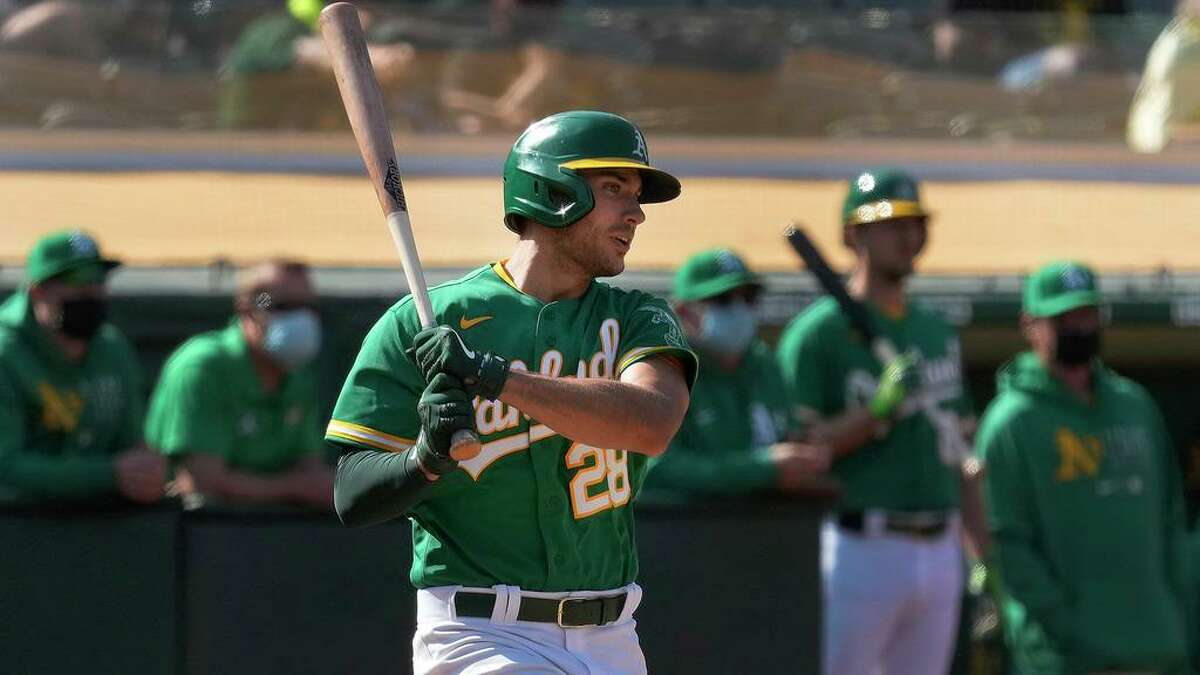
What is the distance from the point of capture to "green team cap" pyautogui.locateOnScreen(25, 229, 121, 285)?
5.82m

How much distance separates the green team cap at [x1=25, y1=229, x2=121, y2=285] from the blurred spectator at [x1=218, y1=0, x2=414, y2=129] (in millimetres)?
2820

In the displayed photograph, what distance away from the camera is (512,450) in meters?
3.34

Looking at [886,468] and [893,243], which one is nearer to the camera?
→ [886,468]

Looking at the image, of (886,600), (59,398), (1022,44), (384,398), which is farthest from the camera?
(1022,44)

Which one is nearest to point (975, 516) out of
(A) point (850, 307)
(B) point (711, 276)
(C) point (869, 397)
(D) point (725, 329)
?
(C) point (869, 397)

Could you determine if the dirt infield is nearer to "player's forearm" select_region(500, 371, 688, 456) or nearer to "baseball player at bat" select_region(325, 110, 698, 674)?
"baseball player at bat" select_region(325, 110, 698, 674)

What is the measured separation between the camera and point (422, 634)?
336 centimetres

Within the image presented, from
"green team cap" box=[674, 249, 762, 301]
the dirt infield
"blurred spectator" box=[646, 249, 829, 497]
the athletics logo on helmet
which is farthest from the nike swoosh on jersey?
the dirt infield

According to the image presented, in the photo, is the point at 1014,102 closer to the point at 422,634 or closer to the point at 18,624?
the point at 18,624

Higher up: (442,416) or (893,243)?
(893,243)

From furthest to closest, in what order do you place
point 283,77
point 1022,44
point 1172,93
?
point 1022,44
point 1172,93
point 283,77

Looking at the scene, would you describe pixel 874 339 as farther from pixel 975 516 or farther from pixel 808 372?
pixel 975 516

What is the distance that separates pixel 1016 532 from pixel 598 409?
304 cm

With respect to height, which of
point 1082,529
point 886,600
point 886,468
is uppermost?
point 886,468
